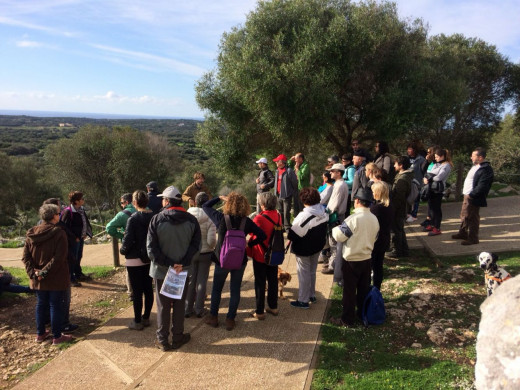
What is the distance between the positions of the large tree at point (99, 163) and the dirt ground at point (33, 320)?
24093 millimetres

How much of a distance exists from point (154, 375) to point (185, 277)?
44.3 inches

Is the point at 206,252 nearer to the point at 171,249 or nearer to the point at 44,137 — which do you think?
the point at 171,249

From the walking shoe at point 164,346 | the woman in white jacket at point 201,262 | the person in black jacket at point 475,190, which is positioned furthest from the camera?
the person in black jacket at point 475,190

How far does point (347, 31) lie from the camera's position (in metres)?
11.0

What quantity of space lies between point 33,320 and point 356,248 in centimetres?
502

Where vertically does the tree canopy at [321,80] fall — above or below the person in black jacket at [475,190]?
above

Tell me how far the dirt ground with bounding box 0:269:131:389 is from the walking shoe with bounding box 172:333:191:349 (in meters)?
1.51

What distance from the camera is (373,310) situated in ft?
16.1

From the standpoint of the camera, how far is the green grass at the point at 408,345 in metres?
3.83

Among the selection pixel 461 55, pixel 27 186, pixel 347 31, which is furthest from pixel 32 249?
pixel 27 186

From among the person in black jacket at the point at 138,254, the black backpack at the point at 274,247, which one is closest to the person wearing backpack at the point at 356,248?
the black backpack at the point at 274,247

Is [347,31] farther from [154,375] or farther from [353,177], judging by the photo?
[154,375]

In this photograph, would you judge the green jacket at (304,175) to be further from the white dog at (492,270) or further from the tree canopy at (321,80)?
the white dog at (492,270)

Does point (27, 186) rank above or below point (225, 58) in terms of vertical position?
below
